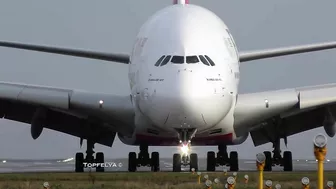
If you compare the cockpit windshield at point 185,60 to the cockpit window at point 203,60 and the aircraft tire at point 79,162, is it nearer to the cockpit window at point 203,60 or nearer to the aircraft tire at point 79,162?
the cockpit window at point 203,60

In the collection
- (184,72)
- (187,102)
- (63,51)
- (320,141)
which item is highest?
(63,51)

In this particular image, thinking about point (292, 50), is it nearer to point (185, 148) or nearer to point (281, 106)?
point (281, 106)

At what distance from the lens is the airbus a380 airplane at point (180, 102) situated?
28344mm

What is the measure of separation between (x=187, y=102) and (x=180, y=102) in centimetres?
22

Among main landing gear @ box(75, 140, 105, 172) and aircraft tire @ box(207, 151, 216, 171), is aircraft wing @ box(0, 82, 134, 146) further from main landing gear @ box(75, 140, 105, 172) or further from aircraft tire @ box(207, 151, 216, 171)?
aircraft tire @ box(207, 151, 216, 171)

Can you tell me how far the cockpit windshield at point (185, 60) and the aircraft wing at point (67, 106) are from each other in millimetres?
3984

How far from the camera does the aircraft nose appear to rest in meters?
27.5

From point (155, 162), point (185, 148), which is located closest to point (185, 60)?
point (185, 148)

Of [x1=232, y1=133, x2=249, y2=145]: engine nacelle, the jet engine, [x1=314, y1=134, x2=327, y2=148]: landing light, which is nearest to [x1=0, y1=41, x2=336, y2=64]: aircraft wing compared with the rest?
the jet engine

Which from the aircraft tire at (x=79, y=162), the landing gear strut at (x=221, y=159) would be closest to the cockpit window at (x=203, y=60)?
the landing gear strut at (x=221, y=159)

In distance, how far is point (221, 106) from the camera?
29125mm

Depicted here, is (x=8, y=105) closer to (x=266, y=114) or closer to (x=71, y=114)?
(x=71, y=114)

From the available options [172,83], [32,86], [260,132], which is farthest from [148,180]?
[260,132]

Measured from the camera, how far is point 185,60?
93.3 ft
